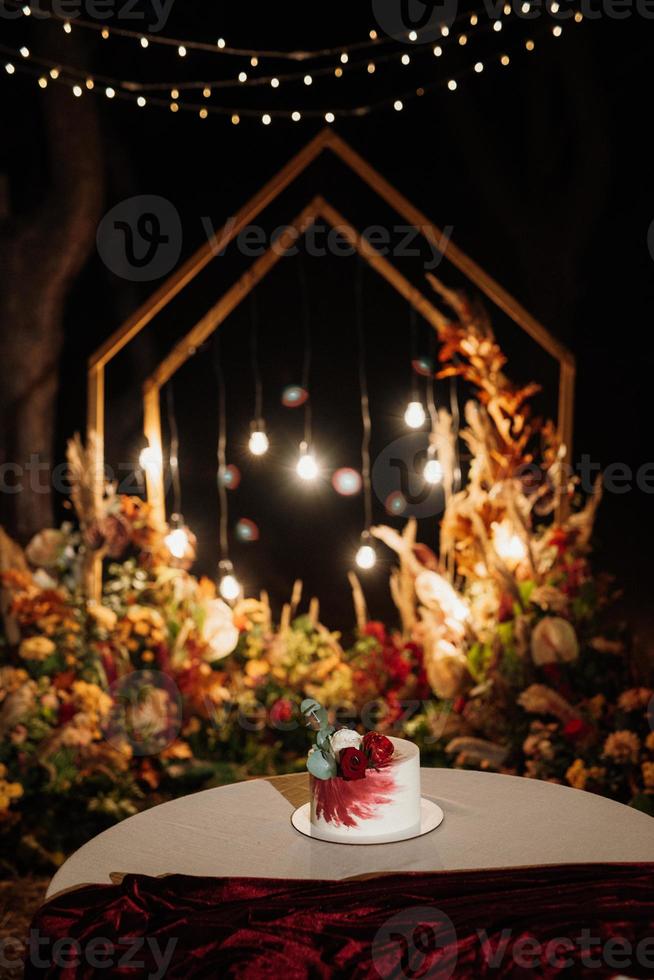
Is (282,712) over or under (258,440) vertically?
under

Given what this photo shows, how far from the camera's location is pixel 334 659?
4.22 metres

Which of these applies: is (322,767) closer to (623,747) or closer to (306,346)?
(623,747)

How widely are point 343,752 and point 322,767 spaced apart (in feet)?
0.15

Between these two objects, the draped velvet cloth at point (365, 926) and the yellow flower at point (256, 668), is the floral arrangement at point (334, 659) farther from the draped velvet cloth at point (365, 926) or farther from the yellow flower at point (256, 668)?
the draped velvet cloth at point (365, 926)

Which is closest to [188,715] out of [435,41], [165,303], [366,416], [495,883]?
[366,416]

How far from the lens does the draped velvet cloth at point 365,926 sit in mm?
1389

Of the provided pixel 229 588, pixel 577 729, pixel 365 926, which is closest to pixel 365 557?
pixel 229 588

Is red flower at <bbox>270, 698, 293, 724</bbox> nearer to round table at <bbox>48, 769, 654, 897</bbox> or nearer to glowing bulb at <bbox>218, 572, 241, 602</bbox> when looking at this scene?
glowing bulb at <bbox>218, 572, 241, 602</bbox>

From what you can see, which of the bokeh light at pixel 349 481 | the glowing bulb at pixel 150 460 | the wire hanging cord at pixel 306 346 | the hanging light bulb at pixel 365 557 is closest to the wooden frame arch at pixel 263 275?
the glowing bulb at pixel 150 460

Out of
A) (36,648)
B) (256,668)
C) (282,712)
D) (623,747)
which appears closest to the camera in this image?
(623,747)

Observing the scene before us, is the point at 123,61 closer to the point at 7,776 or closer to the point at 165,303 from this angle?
the point at 165,303

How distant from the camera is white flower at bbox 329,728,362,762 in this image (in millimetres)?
1832

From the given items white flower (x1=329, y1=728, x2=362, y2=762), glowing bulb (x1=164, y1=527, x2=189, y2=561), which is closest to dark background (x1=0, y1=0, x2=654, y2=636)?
glowing bulb (x1=164, y1=527, x2=189, y2=561)

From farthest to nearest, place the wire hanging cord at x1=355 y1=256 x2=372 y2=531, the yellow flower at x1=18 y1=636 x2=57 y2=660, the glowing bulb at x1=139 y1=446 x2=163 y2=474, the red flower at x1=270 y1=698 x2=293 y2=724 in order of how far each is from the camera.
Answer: the wire hanging cord at x1=355 y1=256 x2=372 y2=531, the glowing bulb at x1=139 y1=446 x2=163 y2=474, the red flower at x1=270 y1=698 x2=293 y2=724, the yellow flower at x1=18 y1=636 x2=57 y2=660
